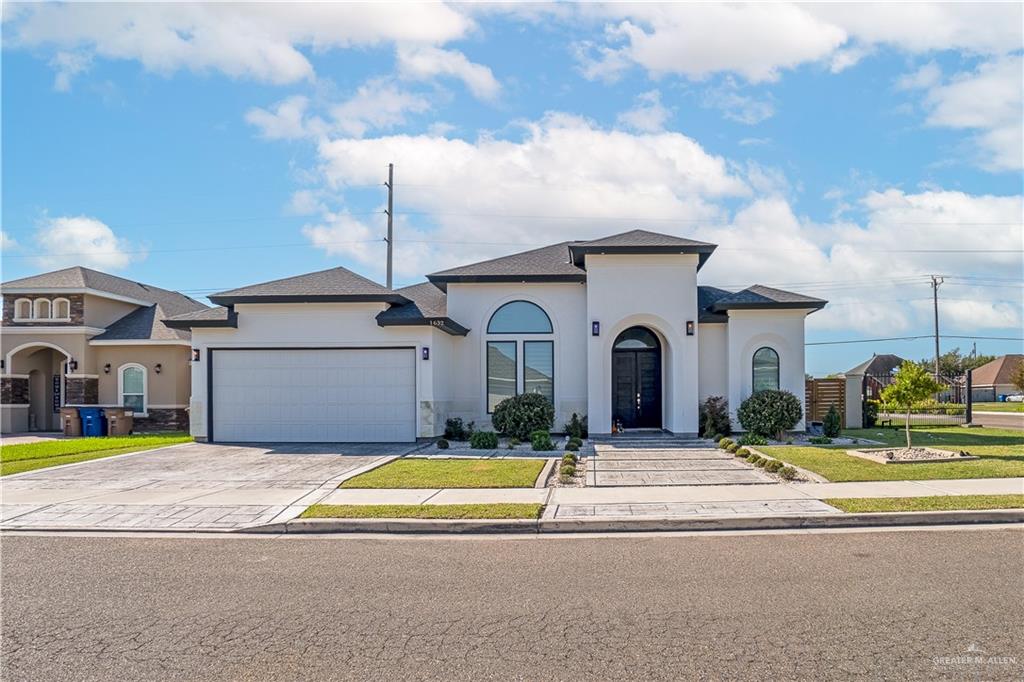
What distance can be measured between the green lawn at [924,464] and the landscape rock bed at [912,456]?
0.76 feet

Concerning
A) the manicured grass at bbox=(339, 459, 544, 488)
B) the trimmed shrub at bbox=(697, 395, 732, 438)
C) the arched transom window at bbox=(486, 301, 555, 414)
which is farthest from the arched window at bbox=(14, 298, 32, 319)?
the trimmed shrub at bbox=(697, 395, 732, 438)

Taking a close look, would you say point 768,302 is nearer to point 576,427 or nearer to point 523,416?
point 576,427

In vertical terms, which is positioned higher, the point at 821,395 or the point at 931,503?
the point at 821,395

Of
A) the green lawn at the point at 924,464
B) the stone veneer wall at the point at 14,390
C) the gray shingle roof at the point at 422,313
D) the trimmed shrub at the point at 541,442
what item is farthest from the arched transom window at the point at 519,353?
the stone veneer wall at the point at 14,390

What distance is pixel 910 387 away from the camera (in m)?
14.4

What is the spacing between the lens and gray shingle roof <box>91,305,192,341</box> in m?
25.4

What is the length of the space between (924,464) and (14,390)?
93.4ft

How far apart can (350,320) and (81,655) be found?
1455 centimetres

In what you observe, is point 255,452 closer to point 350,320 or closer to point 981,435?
point 350,320

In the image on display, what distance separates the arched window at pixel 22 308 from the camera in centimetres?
2580

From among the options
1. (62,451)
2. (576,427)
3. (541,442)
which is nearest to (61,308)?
(62,451)

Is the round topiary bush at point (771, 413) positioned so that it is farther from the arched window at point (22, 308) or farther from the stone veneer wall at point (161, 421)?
the arched window at point (22, 308)

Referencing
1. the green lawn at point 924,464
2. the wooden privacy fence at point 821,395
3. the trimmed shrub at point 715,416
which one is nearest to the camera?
the green lawn at point 924,464

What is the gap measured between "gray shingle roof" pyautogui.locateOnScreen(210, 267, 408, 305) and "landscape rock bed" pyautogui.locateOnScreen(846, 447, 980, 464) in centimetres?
1193
